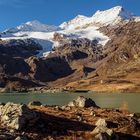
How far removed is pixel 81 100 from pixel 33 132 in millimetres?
32127

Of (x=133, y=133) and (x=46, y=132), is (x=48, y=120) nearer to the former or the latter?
(x=46, y=132)

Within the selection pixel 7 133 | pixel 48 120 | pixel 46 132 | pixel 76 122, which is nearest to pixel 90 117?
pixel 76 122

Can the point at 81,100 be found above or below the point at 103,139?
above

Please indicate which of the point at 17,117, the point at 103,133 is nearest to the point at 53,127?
the point at 17,117

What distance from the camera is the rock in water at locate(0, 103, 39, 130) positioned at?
4169 centimetres

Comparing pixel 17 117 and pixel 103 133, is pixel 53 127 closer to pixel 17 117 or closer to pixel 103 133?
pixel 17 117

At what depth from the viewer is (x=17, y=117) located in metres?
42.3

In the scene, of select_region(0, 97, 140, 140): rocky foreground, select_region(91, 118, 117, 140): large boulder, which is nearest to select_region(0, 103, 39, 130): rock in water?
select_region(0, 97, 140, 140): rocky foreground

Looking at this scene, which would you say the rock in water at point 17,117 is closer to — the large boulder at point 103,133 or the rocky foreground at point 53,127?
the rocky foreground at point 53,127

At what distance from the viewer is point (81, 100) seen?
238ft

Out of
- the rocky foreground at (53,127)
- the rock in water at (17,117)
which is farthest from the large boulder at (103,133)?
the rock in water at (17,117)

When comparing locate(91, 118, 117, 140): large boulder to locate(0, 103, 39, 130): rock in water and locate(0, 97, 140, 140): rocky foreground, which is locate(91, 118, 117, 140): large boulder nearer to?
locate(0, 97, 140, 140): rocky foreground

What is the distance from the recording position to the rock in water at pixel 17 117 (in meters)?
41.7

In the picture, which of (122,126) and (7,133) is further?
→ (122,126)
